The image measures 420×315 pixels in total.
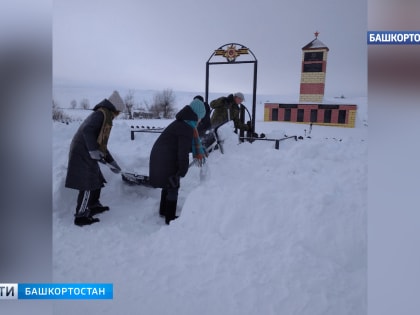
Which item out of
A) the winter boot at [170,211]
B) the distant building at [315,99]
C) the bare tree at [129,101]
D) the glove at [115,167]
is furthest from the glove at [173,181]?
the distant building at [315,99]

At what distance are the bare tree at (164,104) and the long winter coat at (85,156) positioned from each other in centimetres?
24

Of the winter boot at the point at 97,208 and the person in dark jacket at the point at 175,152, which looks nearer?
the person in dark jacket at the point at 175,152

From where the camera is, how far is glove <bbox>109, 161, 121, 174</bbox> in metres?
1.75

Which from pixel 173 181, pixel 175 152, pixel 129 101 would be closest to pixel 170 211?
pixel 173 181

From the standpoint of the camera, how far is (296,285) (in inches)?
43.6

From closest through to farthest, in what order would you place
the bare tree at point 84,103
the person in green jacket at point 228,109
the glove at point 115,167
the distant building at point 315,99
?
the distant building at point 315,99 < the bare tree at point 84,103 < the person in green jacket at point 228,109 < the glove at point 115,167

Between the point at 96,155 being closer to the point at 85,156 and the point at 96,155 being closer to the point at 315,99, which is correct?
the point at 85,156

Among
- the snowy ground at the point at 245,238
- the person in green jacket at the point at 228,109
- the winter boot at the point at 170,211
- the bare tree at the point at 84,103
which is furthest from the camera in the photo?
the winter boot at the point at 170,211

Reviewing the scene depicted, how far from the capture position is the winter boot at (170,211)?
1634 millimetres

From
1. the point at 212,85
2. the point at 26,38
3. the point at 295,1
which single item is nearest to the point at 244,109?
the point at 212,85

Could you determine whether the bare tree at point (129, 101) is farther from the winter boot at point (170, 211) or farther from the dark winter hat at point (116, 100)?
the winter boot at point (170, 211)

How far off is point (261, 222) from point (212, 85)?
2.57ft

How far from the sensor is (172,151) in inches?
64.9

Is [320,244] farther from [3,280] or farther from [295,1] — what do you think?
[3,280]
